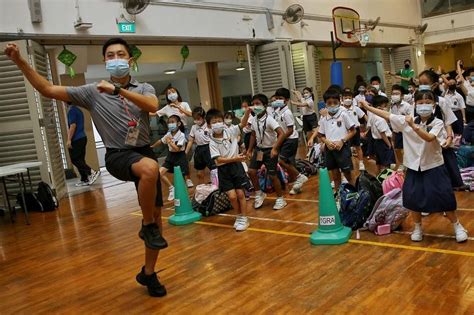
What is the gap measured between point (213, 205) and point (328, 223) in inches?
67.1

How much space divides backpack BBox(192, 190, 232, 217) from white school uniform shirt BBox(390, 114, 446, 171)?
88.8 inches

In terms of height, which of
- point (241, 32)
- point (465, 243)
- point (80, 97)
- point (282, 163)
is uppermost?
point (241, 32)

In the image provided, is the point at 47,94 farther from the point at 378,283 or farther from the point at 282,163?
the point at 282,163

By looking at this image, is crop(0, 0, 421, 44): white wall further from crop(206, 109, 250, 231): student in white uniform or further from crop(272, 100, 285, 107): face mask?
crop(206, 109, 250, 231): student in white uniform

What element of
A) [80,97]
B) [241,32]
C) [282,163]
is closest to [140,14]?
[241,32]

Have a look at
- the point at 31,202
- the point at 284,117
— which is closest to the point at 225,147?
the point at 284,117

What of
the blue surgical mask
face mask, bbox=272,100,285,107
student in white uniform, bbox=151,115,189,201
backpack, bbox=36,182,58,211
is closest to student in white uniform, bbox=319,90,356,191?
face mask, bbox=272,100,285,107

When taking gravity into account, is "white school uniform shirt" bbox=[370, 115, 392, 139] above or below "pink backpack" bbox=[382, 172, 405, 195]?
above

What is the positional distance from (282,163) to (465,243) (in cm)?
272

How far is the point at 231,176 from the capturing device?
454 centimetres

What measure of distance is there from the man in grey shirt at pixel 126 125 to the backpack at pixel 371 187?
6.45 feet

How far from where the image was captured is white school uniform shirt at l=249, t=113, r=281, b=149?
5027 mm

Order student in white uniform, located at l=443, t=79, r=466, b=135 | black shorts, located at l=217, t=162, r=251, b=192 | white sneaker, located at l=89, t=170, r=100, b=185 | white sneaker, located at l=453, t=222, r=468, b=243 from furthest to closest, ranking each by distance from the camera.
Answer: white sneaker, located at l=89, t=170, r=100, b=185
student in white uniform, located at l=443, t=79, r=466, b=135
black shorts, located at l=217, t=162, r=251, b=192
white sneaker, located at l=453, t=222, r=468, b=243

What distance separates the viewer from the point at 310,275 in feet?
10.1
